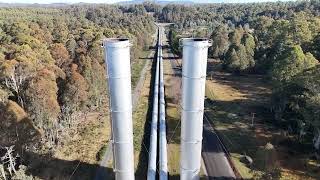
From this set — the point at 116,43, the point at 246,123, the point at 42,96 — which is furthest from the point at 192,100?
the point at 246,123

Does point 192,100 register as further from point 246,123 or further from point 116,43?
point 246,123

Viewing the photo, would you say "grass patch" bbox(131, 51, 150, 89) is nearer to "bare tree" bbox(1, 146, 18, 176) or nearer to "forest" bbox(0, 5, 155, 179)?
"forest" bbox(0, 5, 155, 179)

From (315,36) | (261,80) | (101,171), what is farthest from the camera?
(261,80)

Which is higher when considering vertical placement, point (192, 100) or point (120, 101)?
point (192, 100)

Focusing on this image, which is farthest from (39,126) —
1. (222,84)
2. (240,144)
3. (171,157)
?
(222,84)

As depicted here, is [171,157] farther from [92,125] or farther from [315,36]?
[315,36]

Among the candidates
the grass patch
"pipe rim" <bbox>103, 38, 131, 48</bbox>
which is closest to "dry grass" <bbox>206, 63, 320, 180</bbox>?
the grass patch

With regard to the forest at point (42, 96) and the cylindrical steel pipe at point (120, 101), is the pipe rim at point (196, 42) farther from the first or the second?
the forest at point (42, 96)
